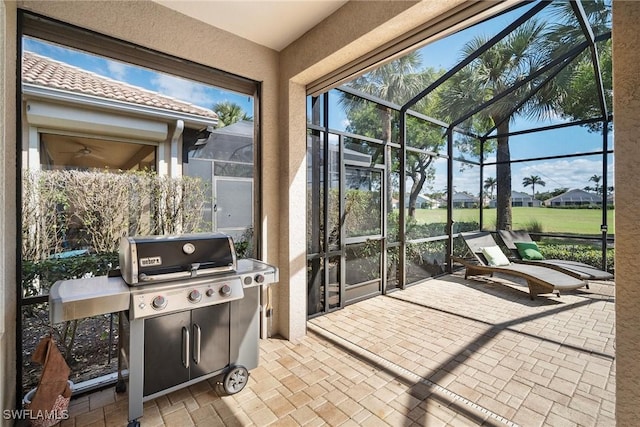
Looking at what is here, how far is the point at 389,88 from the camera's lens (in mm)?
4738

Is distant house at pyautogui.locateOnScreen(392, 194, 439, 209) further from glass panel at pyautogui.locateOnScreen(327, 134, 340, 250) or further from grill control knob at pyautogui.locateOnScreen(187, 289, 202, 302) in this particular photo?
grill control knob at pyautogui.locateOnScreen(187, 289, 202, 302)

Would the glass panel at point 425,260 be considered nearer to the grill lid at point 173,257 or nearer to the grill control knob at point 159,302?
the grill lid at point 173,257

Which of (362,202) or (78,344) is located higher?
(362,202)

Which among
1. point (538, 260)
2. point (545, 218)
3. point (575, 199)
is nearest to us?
point (538, 260)

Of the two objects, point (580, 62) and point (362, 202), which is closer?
point (362, 202)

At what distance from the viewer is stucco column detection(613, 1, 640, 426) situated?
50.9 inches

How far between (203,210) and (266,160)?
2.90ft

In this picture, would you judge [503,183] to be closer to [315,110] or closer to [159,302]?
[315,110]

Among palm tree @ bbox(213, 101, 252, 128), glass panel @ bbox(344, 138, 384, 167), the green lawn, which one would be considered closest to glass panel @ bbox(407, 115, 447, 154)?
glass panel @ bbox(344, 138, 384, 167)

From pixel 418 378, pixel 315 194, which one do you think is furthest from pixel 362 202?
pixel 418 378

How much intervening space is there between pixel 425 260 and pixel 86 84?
579 cm

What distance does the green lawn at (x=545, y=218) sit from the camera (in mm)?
6008

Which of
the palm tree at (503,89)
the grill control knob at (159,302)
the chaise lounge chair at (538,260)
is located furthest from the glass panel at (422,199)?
the grill control knob at (159,302)

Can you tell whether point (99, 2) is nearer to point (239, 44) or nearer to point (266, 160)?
point (239, 44)
